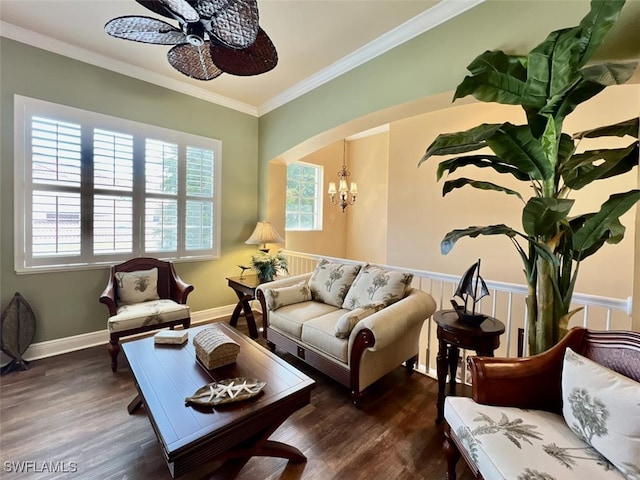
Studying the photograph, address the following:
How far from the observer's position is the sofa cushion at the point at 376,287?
8.14ft

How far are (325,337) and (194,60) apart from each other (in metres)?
2.33

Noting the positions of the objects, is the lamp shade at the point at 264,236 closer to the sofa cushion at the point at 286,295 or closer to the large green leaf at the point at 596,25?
the sofa cushion at the point at 286,295

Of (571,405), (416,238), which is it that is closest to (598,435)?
(571,405)

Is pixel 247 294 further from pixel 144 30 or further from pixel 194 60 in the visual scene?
pixel 144 30

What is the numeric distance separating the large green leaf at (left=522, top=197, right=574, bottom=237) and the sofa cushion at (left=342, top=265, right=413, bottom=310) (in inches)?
53.1

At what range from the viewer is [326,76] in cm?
324

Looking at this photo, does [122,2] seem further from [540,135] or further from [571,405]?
[571,405]

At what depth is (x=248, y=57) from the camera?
1880 mm

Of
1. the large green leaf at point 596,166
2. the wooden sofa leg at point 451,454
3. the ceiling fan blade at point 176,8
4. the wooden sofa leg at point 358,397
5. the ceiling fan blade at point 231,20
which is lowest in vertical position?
the wooden sofa leg at point 358,397

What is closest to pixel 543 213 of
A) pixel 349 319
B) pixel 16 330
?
pixel 349 319

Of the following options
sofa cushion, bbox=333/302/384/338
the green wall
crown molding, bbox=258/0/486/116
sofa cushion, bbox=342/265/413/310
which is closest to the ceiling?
crown molding, bbox=258/0/486/116

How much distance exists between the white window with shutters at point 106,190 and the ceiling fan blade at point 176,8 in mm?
2055

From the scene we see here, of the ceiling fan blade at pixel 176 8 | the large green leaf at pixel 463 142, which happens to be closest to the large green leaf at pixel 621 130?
the large green leaf at pixel 463 142

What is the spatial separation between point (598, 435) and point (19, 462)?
2.90 m
